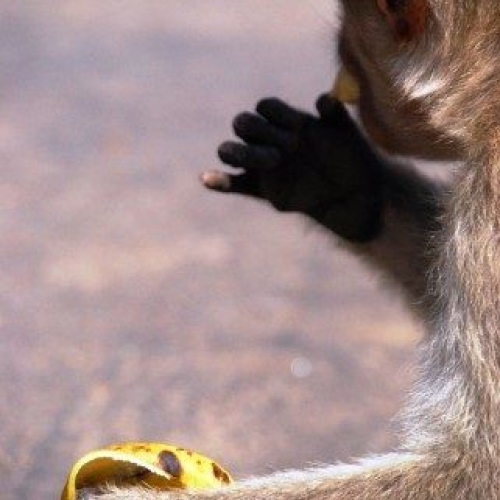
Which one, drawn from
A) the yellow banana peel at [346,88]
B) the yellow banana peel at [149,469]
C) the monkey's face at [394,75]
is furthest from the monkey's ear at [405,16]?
the yellow banana peel at [149,469]

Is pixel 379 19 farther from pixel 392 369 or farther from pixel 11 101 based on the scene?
pixel 11 101

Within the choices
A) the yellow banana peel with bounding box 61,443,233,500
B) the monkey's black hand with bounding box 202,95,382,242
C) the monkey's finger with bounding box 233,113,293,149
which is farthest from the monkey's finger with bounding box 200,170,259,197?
the yellow banana peel with bounding box 61,443,233,500

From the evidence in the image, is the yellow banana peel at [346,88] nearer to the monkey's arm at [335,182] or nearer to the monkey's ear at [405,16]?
the monkey's arm at [335,182]

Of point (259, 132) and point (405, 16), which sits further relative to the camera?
point (259, 132)

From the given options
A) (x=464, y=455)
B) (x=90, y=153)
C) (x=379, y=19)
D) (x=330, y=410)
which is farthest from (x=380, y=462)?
(x=90, y=153)

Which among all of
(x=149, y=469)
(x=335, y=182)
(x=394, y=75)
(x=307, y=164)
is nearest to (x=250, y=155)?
(x=307, y=164)

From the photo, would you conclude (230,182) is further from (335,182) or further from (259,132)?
(335,182)

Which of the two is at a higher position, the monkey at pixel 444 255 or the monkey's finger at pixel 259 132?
the monkey at pixel 444 255

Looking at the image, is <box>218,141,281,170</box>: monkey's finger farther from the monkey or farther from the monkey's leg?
the monkey's leg
